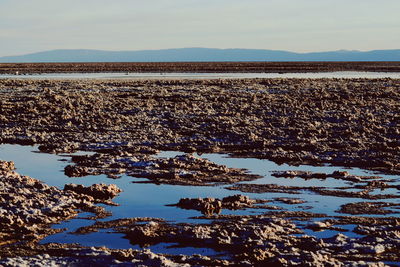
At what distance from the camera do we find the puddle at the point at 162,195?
28.5ft

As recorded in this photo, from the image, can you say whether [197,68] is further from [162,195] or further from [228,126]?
[162,195]

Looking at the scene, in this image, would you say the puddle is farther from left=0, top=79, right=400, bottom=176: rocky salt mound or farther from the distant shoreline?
the distant shoreline

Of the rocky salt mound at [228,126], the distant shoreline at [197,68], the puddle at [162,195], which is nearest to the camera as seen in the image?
the puddle at [162,195]

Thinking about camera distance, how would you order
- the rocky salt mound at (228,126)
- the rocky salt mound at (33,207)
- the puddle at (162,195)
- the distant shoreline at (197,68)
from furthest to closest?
the distant shoreline at (197,68), the rocky salt mound at (228,126), the rocky salt mound at (33,207), the puddle at (162,195)

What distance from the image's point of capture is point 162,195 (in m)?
11.5

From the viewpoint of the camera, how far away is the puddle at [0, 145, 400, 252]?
28.5ft

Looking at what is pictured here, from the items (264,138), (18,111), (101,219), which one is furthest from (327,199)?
(18,111)

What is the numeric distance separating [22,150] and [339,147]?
954 cm

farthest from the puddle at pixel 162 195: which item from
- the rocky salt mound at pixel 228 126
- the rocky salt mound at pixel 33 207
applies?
the rocky salt mound at pixel 228 126

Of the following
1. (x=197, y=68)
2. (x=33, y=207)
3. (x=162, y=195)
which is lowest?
(x=162, y=195)

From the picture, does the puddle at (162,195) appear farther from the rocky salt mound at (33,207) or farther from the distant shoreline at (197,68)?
the distant shoreline at (197,68)

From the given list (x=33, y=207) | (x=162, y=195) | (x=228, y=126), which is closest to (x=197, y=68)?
(x=228, y=126)

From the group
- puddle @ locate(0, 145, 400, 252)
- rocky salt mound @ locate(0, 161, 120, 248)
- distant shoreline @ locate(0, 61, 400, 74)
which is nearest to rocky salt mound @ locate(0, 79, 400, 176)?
puddle @ locate(0, 145, 400, 252)

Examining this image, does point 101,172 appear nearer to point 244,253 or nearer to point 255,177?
point 255,177
